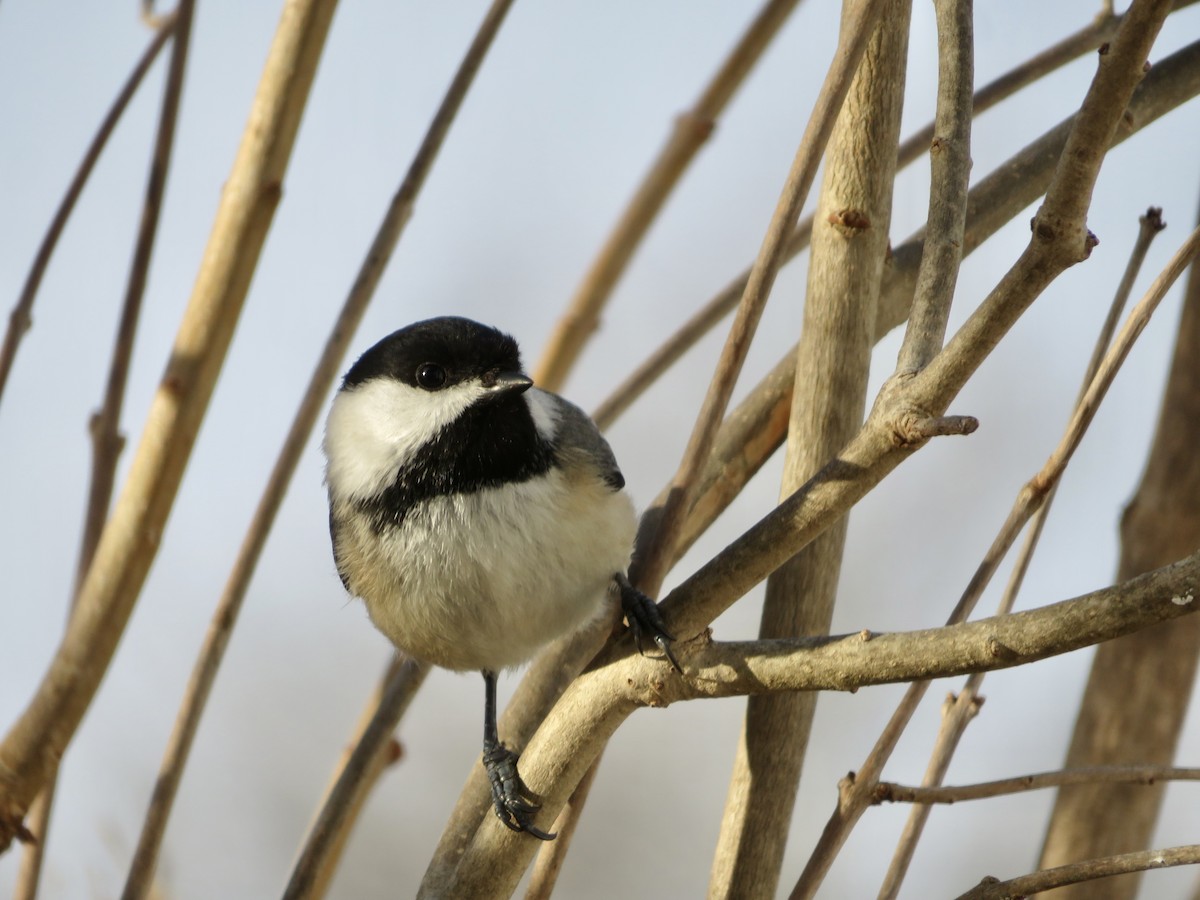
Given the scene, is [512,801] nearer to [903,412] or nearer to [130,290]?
A: [903,412]

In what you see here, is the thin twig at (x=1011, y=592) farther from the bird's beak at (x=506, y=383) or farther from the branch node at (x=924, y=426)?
the bird's beak at (x=506, y=383)

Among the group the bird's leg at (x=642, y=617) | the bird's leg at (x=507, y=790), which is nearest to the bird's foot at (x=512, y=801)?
the bird's leg at (x=507, y=790)

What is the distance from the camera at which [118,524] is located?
103 centimetres

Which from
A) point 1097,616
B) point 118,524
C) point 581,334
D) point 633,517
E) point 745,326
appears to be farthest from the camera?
point 581,334

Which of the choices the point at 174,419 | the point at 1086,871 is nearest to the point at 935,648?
the point at 1086,871

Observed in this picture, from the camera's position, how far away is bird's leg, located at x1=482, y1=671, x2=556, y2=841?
0.81 meters

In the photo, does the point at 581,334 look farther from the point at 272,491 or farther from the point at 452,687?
the point at 452,687

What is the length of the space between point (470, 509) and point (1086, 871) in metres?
0.57

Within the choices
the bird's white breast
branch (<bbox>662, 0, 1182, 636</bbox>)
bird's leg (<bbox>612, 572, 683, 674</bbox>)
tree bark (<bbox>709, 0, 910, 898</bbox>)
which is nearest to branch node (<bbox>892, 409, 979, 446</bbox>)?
branch (<bbox>662, 0, 1182, 636</bbox>)

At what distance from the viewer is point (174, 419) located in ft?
3.40

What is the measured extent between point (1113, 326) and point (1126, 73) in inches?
14.3

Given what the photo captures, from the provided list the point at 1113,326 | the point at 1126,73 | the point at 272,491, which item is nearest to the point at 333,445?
the point at 272,491

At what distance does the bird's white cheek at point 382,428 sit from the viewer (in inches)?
41.8

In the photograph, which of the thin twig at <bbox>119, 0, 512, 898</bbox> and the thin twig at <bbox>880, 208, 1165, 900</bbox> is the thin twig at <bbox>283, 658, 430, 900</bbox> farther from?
the thin twig at <bbox>880, 208, 1165, 900</bbox>
